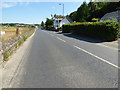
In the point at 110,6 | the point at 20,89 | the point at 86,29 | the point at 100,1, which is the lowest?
the point at 20,89

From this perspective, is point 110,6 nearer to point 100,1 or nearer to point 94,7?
point 94,7

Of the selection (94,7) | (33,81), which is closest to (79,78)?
(33,81)

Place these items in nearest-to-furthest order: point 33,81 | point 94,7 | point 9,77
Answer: point 33,81 < point 9,77 < point 94,7

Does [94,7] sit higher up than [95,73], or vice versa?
[94,7]

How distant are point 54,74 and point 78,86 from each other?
50.1 inches

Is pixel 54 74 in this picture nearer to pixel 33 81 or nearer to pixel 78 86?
pixel 33 81

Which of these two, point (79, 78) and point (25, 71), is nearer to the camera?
point (79, 78)

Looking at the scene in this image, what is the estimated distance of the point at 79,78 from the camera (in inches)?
172

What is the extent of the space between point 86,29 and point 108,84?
56.8 ft

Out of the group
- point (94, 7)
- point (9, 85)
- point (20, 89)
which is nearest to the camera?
point (20, 89)

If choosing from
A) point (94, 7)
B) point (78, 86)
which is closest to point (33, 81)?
point (78, 86)

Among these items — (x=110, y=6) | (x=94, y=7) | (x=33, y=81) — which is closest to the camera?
(x=33, y=81)

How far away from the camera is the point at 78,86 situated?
12.4 ft

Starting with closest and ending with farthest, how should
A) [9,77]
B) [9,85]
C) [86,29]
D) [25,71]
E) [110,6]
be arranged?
[9,85] → [9,77] → [25,71] → [86,29] → [110,6]
